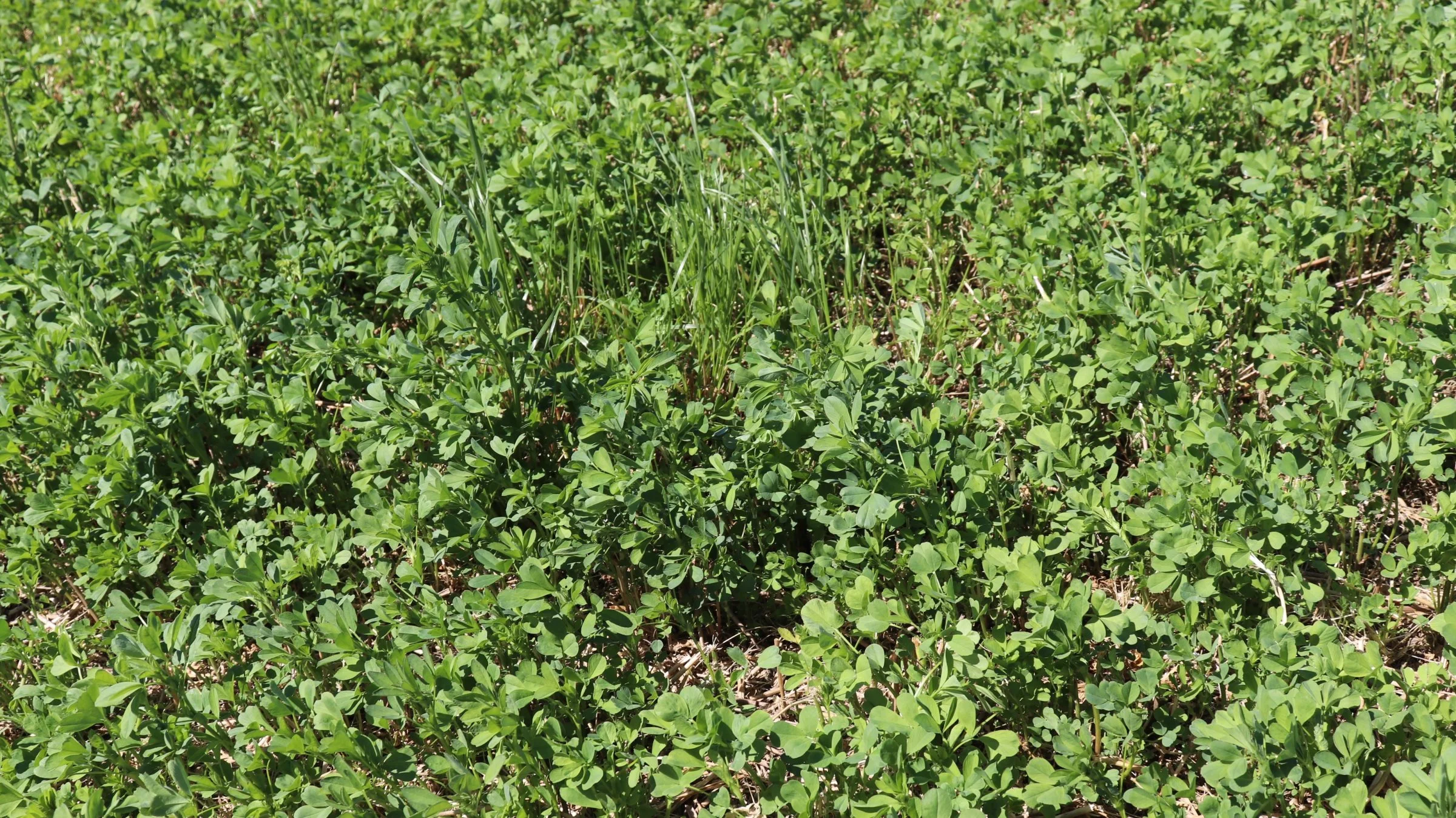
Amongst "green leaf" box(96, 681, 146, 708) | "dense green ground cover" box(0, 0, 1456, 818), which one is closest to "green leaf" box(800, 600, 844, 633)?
"dense green ground cover" box(0, 0, 1456, 818)

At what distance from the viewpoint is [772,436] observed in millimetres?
2779

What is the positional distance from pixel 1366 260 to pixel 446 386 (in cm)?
262

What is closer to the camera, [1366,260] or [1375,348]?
[1375,348]

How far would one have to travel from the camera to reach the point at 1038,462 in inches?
105

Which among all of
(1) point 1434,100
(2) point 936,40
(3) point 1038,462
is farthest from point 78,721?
(1) point 1434,100

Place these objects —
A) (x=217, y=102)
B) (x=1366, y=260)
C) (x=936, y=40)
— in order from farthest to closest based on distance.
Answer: (x=217, y=102)
(x=936, y=40)
(x=1366, y=260)

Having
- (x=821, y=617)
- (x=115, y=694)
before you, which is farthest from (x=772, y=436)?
(x=115, y=694)

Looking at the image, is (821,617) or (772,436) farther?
(772,436)

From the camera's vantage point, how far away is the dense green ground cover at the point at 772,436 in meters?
2.35

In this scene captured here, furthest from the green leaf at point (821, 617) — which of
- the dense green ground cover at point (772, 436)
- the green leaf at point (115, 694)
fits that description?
the green leaf at point (115, 694)

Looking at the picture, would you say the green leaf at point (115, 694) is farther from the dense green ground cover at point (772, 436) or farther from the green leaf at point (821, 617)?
the green leaf at point (821, 617)

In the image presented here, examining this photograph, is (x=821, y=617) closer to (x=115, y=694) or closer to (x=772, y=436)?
(x=772, y=436)

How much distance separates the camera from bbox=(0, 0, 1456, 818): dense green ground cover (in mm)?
2354

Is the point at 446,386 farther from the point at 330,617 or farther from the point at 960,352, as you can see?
the point at 960,352
